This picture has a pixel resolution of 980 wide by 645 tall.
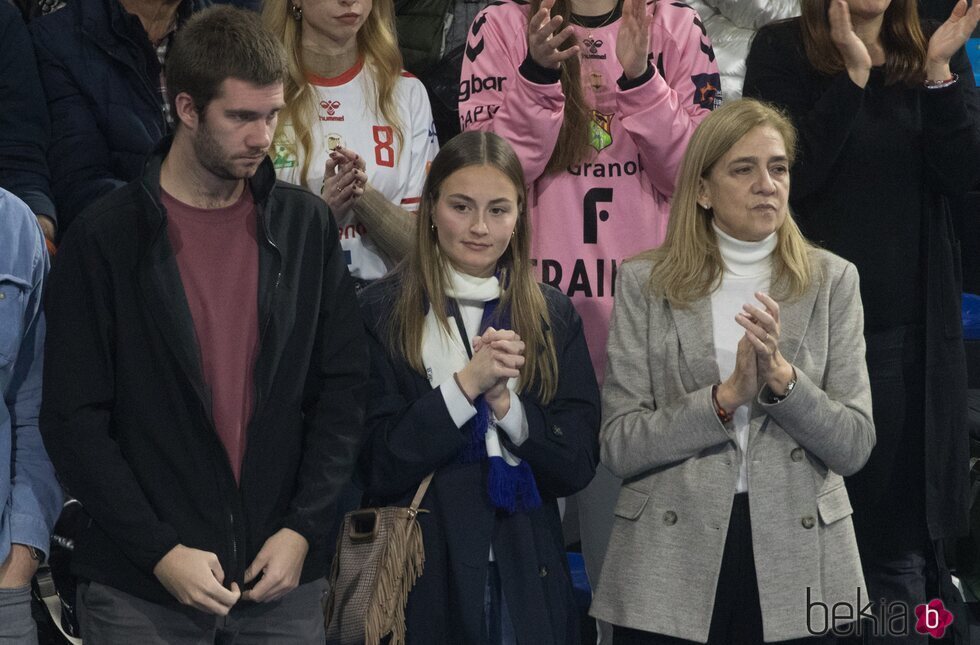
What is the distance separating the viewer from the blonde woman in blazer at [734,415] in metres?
3.46

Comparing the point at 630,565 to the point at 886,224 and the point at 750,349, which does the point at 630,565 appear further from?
the point at 886,224

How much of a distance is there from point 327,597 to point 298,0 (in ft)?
6.10

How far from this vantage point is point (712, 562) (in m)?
3.46

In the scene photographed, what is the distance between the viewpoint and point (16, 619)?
122 inches

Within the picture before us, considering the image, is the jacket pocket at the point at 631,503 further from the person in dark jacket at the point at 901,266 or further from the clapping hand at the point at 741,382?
the person in dark jacket at the point at 901,266

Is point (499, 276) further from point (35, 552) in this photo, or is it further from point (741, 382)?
point (35, 552)

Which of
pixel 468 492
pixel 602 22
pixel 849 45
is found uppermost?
pixel 602 22

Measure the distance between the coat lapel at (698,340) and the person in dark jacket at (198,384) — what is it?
3.08 feet

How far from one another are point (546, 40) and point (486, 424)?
1.13 m

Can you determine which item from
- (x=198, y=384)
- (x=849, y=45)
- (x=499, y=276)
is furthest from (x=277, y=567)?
(x=849, y=45)

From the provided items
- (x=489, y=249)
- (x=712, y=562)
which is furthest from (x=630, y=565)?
(x=489, y=249)

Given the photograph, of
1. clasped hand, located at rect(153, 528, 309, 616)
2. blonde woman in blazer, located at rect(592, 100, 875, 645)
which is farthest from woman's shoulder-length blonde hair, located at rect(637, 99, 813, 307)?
clasped hand, located at rect(153, 528, 309, 616)
